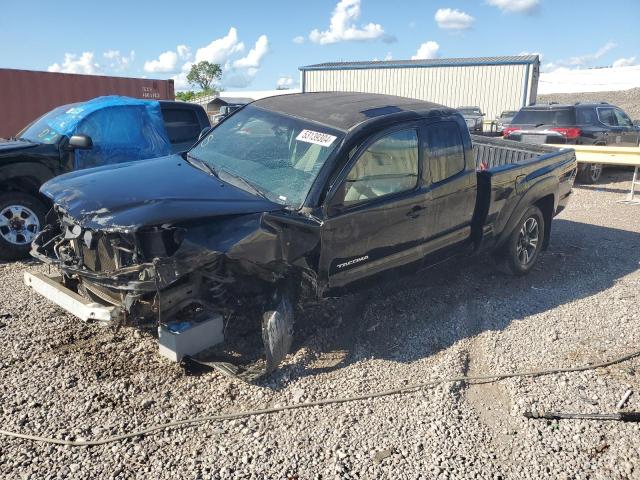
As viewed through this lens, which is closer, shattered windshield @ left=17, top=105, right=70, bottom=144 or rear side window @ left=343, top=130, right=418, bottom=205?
rear side window @ left=343, top=130, right=418, bottom=205

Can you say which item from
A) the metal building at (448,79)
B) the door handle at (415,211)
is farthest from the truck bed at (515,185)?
the metal building at (448,79)

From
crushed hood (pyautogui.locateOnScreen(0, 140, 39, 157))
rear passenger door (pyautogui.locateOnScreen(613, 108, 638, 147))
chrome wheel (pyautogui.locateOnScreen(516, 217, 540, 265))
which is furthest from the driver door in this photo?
rear passenger door (pyautogui.locateOnScreen(613, 108, 638, 147))

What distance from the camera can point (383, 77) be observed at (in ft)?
111

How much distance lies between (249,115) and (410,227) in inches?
69.1

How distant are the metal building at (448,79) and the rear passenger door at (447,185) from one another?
24882 millimetres

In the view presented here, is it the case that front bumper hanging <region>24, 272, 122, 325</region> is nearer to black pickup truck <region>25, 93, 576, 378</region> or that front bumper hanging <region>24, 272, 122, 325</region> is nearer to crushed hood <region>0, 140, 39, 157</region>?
black pickup truck <region>25, 93, 576, 378</region>

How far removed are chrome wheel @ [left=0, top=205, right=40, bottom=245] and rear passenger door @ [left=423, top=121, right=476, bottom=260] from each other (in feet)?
14.5

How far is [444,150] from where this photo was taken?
4.51m

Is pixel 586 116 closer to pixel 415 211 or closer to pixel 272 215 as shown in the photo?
pixel 415 211

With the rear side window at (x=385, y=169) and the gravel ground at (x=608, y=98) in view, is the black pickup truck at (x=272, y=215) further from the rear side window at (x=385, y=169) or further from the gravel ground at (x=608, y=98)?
the gravel ground at (x=608, y=98)

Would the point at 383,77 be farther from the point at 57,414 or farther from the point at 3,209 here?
the point at 57,414

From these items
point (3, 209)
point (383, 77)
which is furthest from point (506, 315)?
point (383, 77)

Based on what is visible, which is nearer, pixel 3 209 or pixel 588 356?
pixel 588 356

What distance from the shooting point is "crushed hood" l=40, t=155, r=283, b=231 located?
305 cm
